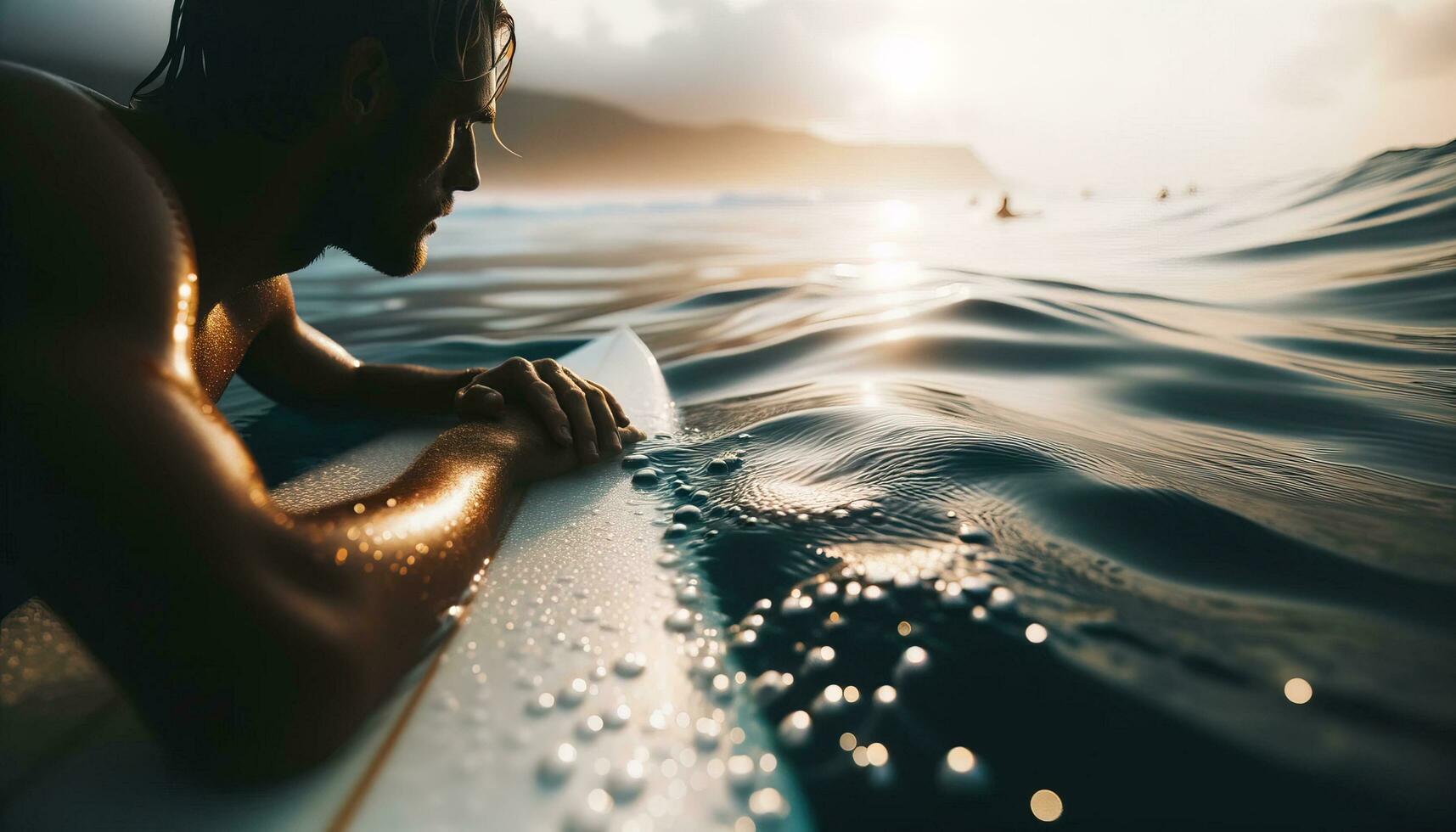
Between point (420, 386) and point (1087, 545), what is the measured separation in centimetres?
148

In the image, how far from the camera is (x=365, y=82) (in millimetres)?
1019

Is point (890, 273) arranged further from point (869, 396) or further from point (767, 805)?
point (767, 805)

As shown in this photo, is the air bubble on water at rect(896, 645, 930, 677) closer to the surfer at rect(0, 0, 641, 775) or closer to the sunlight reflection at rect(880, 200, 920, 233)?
the surfer at rect(0, 0, 641, 775)

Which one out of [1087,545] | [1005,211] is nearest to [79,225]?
[1087,545]

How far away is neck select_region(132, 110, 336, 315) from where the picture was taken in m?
1.03

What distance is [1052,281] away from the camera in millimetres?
3725

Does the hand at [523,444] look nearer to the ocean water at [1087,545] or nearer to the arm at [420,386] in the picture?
the arm at [420,386]

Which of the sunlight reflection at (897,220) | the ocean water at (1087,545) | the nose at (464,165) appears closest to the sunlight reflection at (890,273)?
the ocean water at (1087,545)

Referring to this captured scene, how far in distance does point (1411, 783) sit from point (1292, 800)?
104mm

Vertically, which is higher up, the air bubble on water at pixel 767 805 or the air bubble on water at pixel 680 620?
the air bubble on water at pixel 680 620

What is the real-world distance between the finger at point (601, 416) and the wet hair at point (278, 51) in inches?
24.3

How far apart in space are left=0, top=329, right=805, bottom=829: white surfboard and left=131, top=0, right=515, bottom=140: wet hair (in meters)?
0.72

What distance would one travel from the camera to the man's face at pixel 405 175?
3.51 feet

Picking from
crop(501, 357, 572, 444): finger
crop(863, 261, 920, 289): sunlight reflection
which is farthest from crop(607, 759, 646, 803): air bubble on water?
crop(863, 261, 920, 289): sunlight reflection
